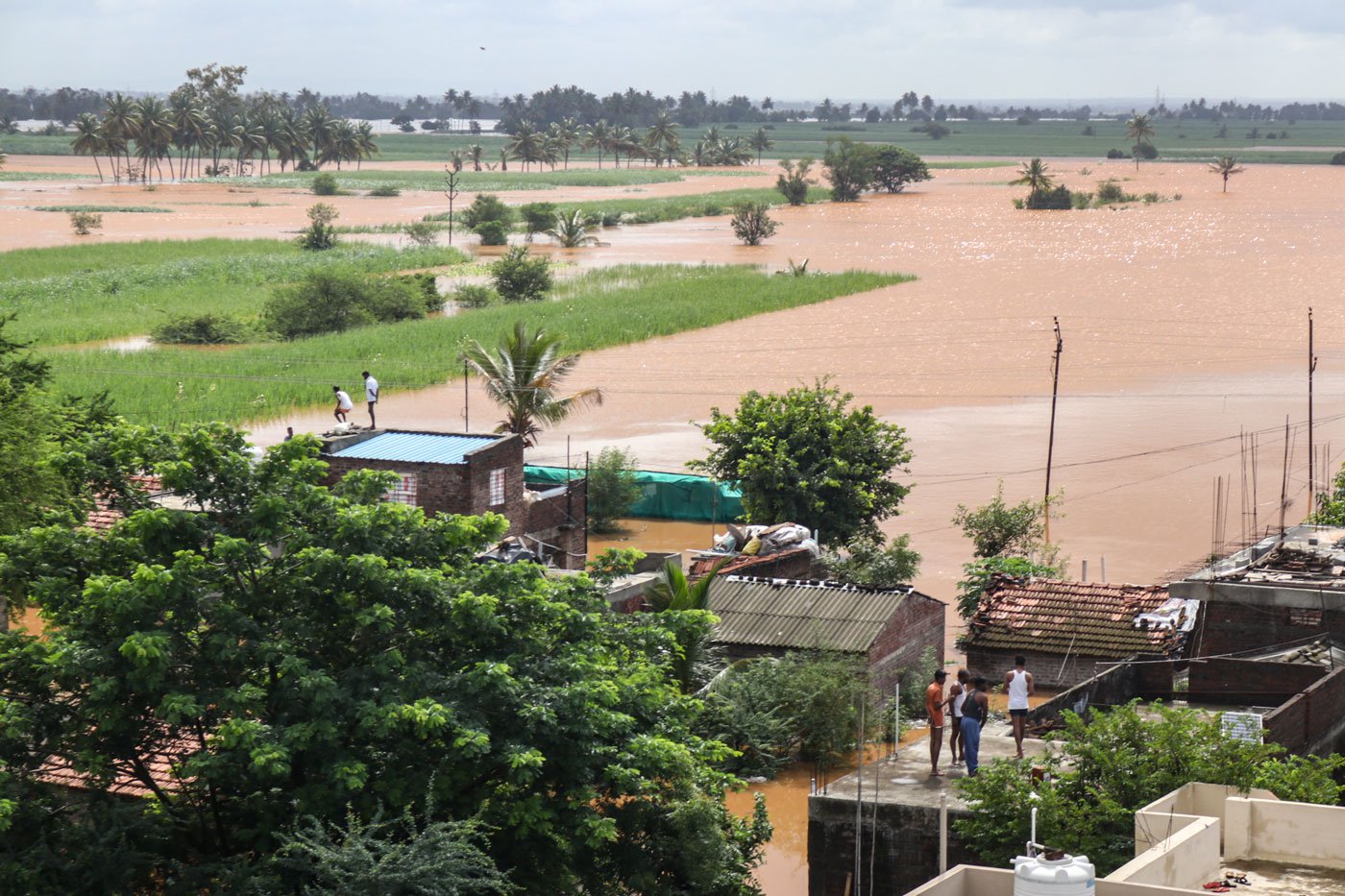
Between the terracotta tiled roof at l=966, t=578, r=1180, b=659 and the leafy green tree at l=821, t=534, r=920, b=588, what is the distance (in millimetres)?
2776

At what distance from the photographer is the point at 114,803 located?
12.7 metres

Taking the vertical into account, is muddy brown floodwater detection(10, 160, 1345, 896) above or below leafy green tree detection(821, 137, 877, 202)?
below

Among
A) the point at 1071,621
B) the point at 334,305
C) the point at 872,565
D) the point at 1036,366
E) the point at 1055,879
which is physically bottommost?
the point at 872,565

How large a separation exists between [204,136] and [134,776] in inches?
5644

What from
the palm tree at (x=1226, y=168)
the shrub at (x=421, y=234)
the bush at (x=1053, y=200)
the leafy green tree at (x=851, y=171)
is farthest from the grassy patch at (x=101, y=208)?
the palm tree at (x=1226, y=168)

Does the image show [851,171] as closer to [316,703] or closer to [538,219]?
[538,219]

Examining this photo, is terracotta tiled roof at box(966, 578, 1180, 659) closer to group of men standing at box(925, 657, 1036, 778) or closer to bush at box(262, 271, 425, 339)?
group of men standing at box(925, 657, 1036, 778)

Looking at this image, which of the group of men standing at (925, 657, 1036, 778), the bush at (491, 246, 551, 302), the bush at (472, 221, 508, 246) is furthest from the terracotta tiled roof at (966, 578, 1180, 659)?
the bush at (472, 221, 508, 246)

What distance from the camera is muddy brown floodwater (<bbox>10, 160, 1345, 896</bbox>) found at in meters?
38.4

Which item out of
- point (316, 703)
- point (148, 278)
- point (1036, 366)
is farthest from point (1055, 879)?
point (148, 278)

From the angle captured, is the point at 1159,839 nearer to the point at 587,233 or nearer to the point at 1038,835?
the point at 1038,835

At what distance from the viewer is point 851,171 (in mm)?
Answer: 126812

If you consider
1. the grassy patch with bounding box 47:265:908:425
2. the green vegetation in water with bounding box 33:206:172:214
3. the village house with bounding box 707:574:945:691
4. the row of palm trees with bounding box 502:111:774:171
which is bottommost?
the village house with bounding box 707:574:945:691

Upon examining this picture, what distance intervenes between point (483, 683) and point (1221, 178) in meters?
140
